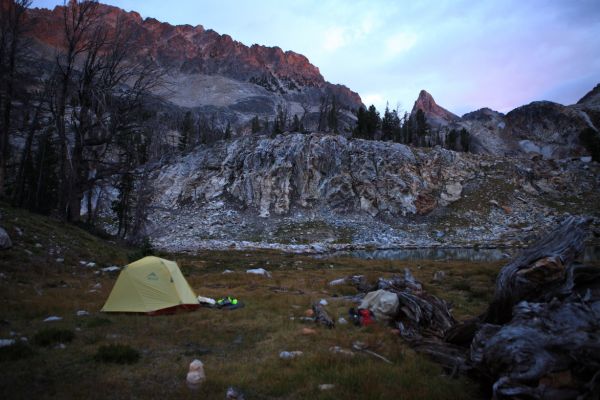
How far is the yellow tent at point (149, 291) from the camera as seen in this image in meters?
10.7

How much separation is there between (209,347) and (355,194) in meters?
56.7

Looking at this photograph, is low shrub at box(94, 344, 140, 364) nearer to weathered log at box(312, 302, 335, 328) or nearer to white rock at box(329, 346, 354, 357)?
white rock at box(329, 346, 354, 357)

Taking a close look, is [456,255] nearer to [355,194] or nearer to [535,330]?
[355,194]

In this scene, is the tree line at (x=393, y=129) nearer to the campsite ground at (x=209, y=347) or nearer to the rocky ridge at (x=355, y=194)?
the rocky ridge at (x=355, y=194)

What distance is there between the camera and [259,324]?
30.7ft

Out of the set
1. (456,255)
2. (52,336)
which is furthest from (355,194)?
(52,336)

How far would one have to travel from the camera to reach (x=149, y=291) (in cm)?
1095

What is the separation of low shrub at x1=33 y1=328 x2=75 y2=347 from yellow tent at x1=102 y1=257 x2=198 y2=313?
2.92 meters

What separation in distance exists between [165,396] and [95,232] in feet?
82.3

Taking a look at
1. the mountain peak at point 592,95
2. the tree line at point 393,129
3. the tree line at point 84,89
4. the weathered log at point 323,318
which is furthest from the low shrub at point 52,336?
the mountain peak at point 592,95

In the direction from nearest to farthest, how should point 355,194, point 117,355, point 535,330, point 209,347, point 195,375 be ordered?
point 535,330, point 195,375, point 117,355, point 209,347, point 355,194

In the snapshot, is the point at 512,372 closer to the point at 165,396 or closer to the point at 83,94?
the point at 165,396

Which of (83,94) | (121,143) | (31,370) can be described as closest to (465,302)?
(31,370)

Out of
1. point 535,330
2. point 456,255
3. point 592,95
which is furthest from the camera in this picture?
point 592,95
